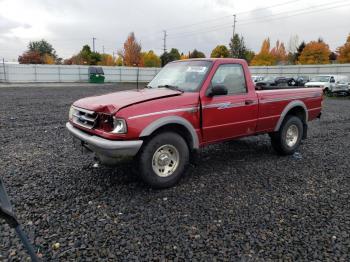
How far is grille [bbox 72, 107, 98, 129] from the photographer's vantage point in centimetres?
423

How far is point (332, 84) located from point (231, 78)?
74.3 feet

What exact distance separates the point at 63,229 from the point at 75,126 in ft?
6.03

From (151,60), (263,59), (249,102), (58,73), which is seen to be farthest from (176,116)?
(151,60)

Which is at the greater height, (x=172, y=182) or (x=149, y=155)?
(x=149, y=155)

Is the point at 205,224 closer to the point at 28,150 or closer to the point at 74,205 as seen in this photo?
the point at 74,205

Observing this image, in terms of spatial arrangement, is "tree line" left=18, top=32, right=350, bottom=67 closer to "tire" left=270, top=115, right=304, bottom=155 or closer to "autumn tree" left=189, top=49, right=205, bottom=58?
"autumn tree" left=189, top=49, right=205, bottom=58

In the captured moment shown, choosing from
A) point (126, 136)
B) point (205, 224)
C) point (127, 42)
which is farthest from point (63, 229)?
point (127, 42)

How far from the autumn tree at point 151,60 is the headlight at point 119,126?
248ft

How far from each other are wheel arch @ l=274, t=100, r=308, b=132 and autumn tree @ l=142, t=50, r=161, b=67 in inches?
2876

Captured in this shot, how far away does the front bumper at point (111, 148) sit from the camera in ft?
12.6

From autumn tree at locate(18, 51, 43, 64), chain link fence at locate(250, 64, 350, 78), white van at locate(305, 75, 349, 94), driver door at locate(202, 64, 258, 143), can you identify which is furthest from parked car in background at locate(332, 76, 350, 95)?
autumn tree at locate(18, 51, 43, 64)

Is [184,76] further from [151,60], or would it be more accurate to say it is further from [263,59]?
[151,60]

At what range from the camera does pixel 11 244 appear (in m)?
3.02

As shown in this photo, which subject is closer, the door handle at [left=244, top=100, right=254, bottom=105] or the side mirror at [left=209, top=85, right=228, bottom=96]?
the side mirror at [left=209, top=85, right=228, bottom=96]
